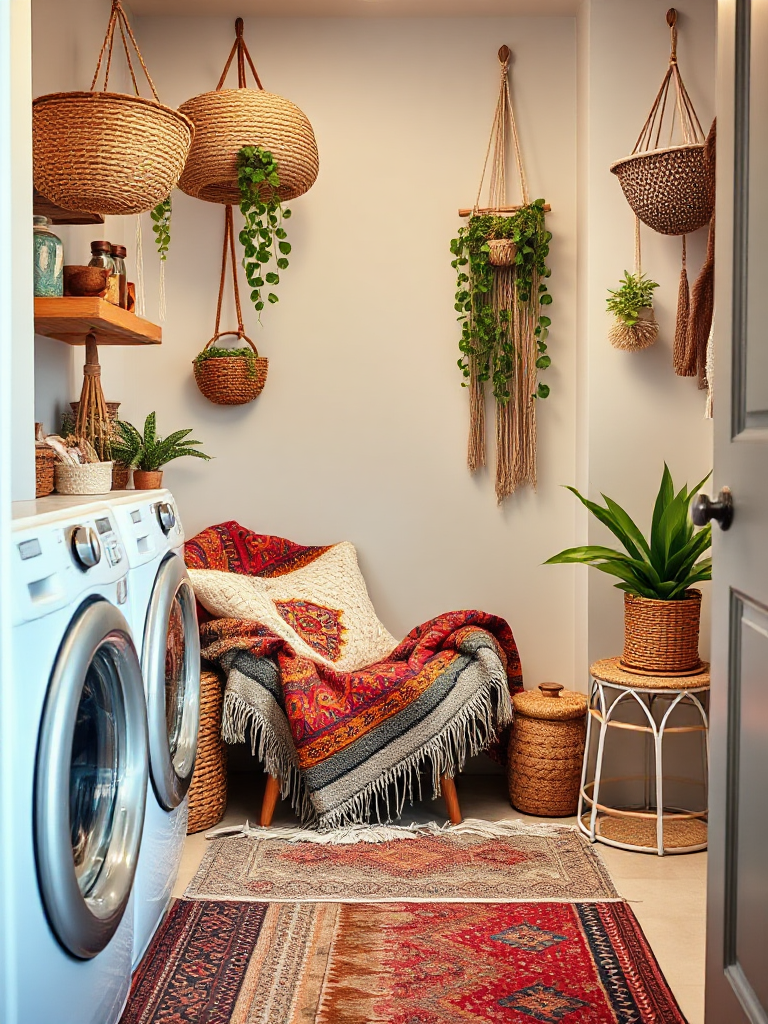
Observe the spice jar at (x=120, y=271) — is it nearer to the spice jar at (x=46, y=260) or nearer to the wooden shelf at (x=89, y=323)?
the wooden shelf at (x=89, y=323)

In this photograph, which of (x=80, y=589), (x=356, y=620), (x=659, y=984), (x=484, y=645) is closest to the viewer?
(x=80, y=589)

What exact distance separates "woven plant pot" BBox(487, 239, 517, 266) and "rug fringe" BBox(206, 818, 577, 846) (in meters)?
1.79

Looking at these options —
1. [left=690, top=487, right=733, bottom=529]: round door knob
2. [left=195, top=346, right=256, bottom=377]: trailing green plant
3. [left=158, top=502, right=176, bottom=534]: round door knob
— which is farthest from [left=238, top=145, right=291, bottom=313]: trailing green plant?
[left=690, top=487, right=733, bottom=529]: round door knob

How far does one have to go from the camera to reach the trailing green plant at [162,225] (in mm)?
2904

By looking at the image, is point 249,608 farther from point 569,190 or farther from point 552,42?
point 552,42

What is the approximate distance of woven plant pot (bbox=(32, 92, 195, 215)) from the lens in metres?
2.09

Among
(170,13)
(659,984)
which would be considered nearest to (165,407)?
(170,13)

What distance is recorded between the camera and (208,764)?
9.39 feet

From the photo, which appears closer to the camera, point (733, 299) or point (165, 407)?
point (733, 299)

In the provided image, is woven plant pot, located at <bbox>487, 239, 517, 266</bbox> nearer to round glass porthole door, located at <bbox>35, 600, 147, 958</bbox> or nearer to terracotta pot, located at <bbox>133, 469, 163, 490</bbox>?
terracotta pot, located at <bbox>133, 469, 163, 490</bbox>

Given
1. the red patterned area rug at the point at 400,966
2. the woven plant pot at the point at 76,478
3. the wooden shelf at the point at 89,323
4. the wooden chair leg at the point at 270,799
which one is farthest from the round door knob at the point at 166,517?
the wooden chair leg at the point at 270,799

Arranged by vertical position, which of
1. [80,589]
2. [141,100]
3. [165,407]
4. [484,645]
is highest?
[141,100]

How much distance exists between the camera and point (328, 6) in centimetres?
328

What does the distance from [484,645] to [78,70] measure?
206cm
